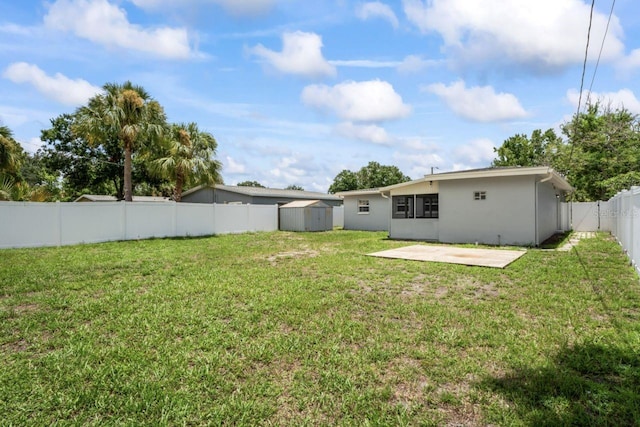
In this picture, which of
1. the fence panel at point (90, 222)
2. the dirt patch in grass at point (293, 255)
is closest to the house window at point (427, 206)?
the dirt patch in grass at point (293, 255)

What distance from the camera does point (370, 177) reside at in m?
52.1

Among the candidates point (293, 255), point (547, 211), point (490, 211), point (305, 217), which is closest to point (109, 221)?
point (293, 255)

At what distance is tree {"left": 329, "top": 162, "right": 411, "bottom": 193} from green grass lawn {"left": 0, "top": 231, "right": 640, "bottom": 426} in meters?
45.3

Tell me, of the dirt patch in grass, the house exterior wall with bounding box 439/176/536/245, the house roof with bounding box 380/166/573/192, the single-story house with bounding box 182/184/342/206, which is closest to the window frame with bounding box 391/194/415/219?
the house exterior wall with bounding box 439/176/536/245

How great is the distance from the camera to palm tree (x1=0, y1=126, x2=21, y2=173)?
13.1 metres

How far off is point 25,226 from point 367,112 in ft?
55.3

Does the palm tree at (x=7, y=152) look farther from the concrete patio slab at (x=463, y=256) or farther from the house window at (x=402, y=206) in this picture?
the house window at (x=402, y=206)

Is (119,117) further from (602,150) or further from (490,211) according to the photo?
(602,150)

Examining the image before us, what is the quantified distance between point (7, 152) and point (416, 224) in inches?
663

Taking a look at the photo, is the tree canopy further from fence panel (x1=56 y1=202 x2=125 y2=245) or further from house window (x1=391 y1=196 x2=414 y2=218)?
fence panel (x1=56 y1=202 x2=125 y2=245)

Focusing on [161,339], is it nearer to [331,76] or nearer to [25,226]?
[25,226]

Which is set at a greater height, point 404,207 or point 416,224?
point 404,207

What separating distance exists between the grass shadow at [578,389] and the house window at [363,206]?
715 inches

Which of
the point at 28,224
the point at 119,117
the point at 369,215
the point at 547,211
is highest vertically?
the point at 119,117
